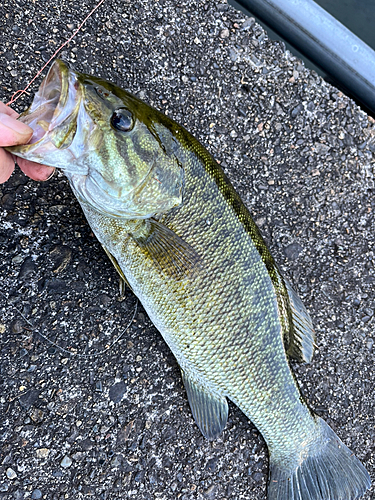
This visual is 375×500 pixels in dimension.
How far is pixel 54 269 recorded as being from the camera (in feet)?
6.96

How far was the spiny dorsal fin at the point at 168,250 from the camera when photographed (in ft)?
5.90

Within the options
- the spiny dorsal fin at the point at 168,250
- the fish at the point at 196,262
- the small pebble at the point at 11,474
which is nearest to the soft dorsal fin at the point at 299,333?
the fish at the point at 196,262

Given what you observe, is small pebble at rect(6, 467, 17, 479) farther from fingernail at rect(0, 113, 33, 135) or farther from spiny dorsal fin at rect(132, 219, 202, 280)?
fingernail at rect(0, 113, 33, 135)

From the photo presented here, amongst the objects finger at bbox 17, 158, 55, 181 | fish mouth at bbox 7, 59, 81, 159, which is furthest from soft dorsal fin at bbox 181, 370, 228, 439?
fish mouth at bbox 7, 59, 81, 159

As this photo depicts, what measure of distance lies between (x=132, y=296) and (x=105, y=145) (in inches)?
37.4

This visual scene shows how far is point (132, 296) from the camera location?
87.1 inches

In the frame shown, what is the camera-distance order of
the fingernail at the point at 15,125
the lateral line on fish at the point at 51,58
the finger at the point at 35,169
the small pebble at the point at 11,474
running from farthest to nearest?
1. the lateral line on fish at the point at 51,58
2. the small pebble at the point at 11,474
3. the finger at the point at 35,169
4. the fingernail at the point at 15,125

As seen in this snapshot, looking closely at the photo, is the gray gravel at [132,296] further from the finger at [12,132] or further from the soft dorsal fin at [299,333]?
the finger at [12,132]

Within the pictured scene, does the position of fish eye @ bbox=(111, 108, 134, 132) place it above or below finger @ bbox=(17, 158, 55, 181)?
above

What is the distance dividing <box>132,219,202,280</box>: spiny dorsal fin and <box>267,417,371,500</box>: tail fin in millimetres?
1195

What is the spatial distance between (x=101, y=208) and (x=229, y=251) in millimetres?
641

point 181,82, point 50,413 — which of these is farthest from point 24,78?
point 50,413

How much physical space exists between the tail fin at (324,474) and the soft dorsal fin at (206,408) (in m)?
0.43

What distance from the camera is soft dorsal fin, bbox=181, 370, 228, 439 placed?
2.11 m
